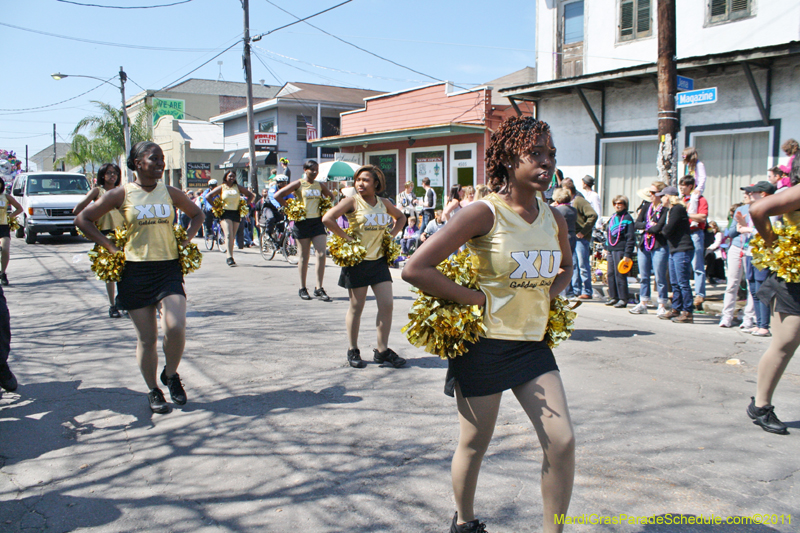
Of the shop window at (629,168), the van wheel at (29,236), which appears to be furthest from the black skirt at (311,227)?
the van wheel at (29,236)

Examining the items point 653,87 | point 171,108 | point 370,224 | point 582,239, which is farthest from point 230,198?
point 171,108

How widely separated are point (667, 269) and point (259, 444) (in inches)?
272

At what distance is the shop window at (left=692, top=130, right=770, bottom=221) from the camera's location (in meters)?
12.5

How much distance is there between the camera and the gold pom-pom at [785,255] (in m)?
4.04

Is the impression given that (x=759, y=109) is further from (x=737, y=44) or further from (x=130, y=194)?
(x=130, y=194)

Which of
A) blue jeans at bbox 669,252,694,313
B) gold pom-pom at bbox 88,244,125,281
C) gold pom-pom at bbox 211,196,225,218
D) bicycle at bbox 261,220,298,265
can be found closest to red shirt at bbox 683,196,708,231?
blue jeans at bbox 669,252,694,313

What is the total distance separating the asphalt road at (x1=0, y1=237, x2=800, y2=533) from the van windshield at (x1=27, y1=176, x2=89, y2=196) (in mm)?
16240

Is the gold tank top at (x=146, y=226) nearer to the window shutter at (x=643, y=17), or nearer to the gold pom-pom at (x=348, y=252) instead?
the gold pom-pom at (x=348, y=252)

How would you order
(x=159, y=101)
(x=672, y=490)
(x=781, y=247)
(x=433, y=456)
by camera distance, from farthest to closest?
(x=159, y=101), (x=781, y=247), (x=433, y=456), (x=672, y=490)

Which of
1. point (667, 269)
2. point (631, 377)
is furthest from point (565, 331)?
point (667, 269)

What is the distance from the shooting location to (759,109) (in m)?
12.0

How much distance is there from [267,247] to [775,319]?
1250 centimetres

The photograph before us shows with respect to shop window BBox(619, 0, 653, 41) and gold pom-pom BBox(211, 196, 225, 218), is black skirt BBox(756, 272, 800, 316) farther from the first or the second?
shop window BBox(619, 0, 653, 41)

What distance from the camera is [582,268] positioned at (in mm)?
10164
